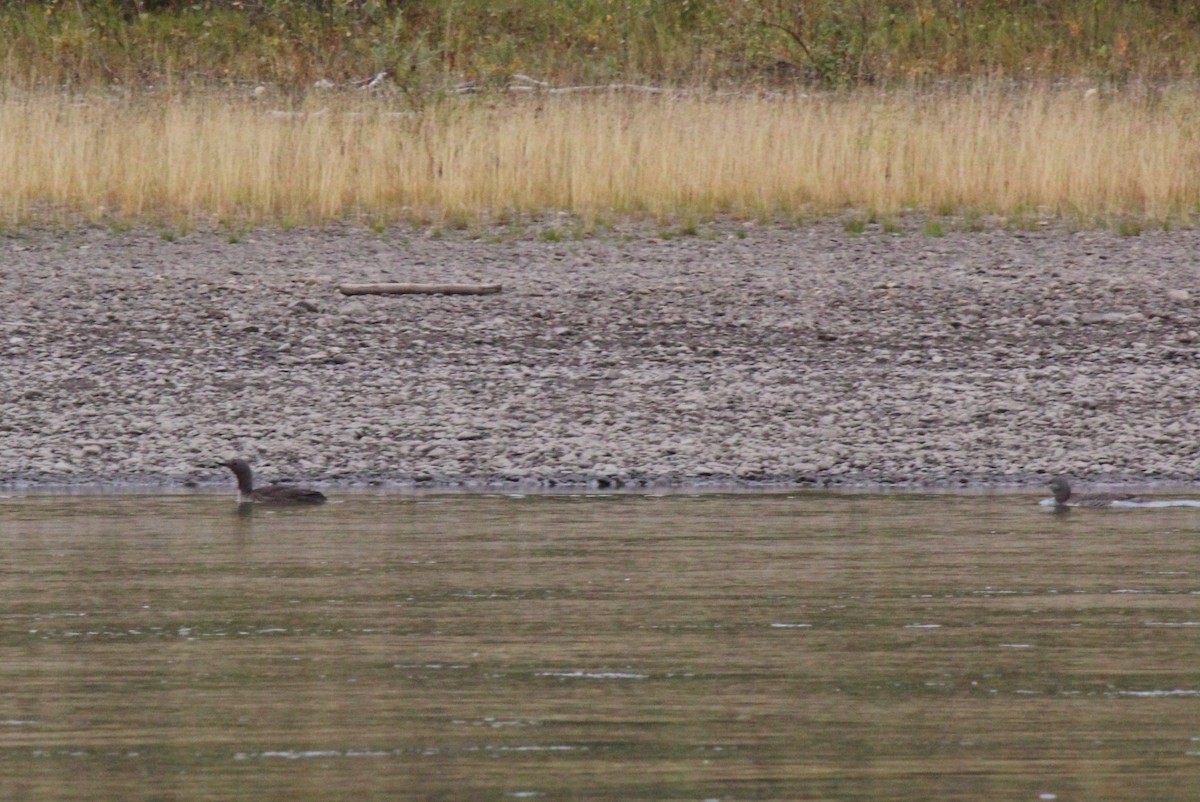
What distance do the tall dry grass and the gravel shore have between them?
0.70 m

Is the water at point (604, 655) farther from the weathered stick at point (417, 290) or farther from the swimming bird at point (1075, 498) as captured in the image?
the weathered stick at point (417, 290)

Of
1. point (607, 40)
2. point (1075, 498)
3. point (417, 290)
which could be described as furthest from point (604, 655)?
point (607, 40)

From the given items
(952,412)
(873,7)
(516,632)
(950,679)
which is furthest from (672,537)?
(873,7)

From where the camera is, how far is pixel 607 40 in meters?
27.3

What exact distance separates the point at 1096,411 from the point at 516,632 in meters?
6.66

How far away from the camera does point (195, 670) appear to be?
7.12 metres

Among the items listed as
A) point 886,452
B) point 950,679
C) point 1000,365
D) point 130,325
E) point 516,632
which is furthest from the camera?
point 130,325

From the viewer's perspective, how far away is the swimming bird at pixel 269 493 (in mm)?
11312

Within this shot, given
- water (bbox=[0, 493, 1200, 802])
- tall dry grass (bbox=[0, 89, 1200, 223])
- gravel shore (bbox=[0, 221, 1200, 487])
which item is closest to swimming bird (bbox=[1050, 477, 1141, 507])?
water (bbox=[0, 493, 1200, 802])

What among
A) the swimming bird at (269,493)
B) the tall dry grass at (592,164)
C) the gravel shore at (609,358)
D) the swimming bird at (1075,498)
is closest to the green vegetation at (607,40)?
the tall dry grass at (592,164)

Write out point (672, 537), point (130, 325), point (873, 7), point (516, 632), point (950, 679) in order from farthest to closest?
1. point (873, 7)
2. point (130, 325)
3. point (672, 537)
4. point (516, 632)
5. point (950, 679)

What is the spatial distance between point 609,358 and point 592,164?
4.86 m

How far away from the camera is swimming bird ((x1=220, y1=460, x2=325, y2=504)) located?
11312mm

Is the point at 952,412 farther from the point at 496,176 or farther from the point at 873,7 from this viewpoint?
the point at 873,7
